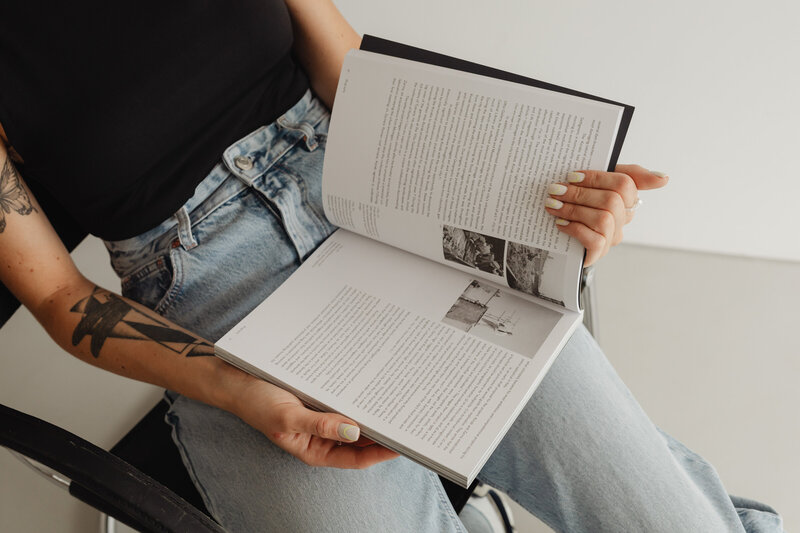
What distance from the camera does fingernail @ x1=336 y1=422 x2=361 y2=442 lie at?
55cm

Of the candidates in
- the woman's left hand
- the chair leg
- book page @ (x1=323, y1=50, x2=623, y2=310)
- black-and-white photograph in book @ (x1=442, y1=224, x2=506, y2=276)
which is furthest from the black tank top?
the chair leg

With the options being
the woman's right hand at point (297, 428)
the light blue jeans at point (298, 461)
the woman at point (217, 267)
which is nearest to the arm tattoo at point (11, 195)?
the woman at point (217, 267)

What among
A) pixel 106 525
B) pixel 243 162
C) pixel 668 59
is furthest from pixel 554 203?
pixel 106 525

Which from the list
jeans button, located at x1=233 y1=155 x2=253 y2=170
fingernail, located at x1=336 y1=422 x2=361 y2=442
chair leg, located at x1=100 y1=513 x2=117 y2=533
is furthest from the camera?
chair leg, located at x1=100 y1=513 x2=117 y2=533

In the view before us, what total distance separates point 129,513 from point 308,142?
470 mm

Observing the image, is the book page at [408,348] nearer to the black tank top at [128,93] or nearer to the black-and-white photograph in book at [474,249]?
the black-and-white photograph in book at [474,249]

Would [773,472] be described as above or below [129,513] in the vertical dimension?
below

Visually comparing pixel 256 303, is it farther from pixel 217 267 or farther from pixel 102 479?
pixel 102 479

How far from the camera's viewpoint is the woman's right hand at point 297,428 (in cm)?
58

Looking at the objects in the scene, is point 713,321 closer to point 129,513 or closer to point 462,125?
point 462,125

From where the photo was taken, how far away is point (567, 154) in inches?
23.1

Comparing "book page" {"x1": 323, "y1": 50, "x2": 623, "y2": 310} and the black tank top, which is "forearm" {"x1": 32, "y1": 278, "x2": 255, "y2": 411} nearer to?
the black tank top

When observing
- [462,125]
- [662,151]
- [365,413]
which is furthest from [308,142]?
[662,151]

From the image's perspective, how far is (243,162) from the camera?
76 centimetres
